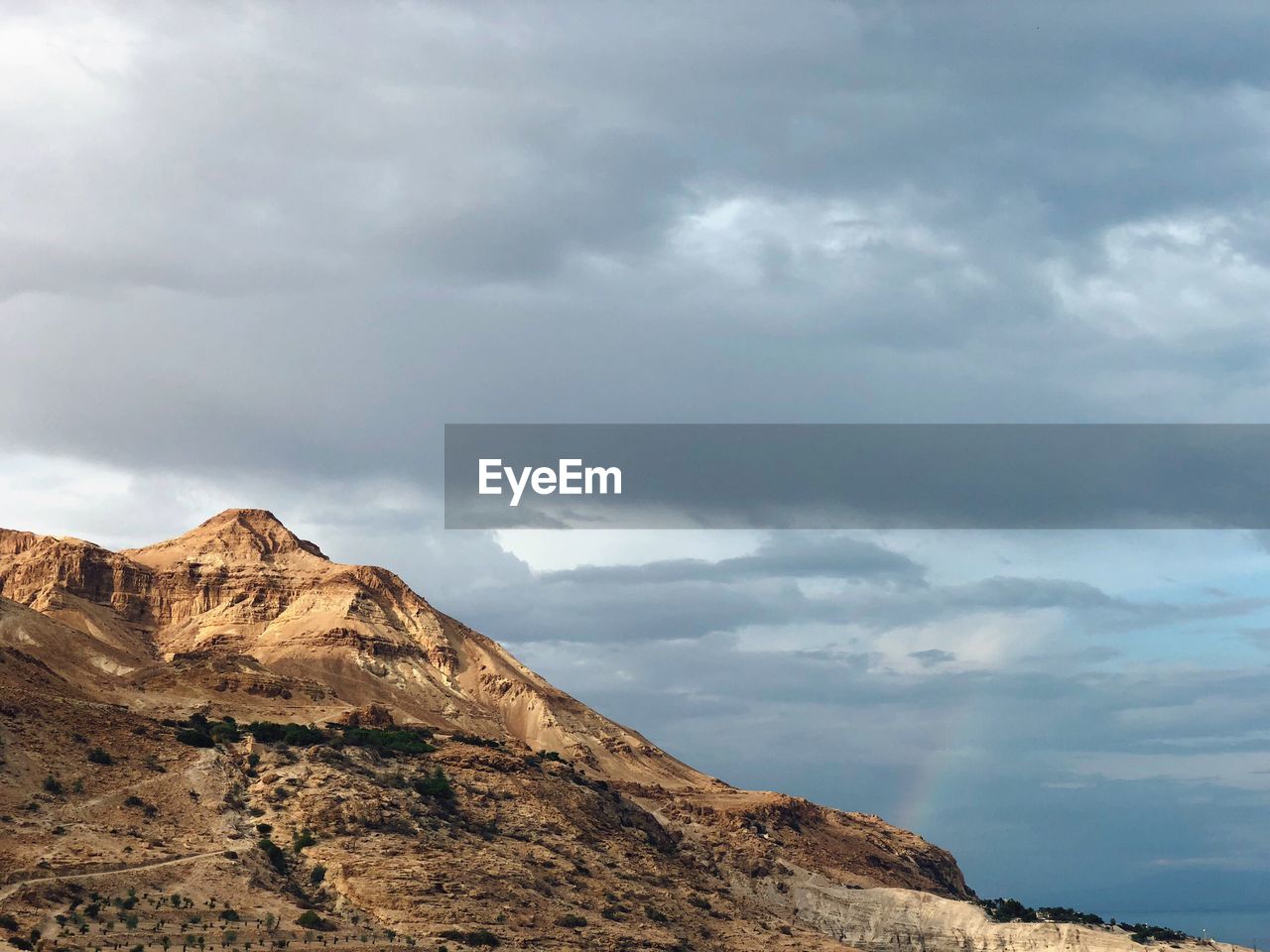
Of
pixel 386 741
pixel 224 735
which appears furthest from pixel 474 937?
pixel 386 741

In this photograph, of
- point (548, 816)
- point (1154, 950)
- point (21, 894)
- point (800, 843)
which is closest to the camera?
point (21, 894)

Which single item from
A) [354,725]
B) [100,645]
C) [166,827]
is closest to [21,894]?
[166,827]

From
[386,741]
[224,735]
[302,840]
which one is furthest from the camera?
[386,741]

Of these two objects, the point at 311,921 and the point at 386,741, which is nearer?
the point at 311,921

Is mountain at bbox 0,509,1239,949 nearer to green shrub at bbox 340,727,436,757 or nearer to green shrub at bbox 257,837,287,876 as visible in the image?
green shrub at bbox 257,837,287,876

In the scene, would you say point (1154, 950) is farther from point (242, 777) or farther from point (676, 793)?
point (242, 777)

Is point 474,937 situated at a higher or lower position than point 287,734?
lower

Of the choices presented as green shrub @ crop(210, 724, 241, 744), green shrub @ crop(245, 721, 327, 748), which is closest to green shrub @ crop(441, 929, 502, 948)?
green shrub @ crop(245, 721, 327, 748)

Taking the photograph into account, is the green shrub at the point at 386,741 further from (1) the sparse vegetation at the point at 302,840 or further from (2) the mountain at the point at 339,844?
(1) the sparse vegetation at the point at 302,840

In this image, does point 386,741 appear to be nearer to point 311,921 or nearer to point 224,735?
point 224,735

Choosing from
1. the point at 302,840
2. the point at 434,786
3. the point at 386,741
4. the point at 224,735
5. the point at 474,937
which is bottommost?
the point at 474,937

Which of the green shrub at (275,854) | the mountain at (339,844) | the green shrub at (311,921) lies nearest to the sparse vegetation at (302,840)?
the mountain at (339,844)
